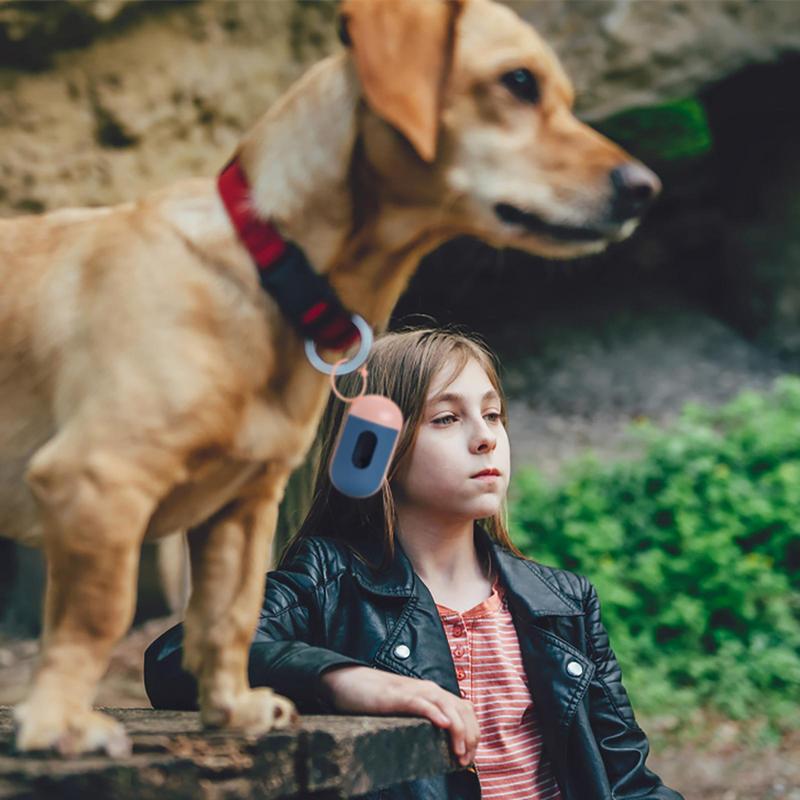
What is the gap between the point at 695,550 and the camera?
507 centimetres

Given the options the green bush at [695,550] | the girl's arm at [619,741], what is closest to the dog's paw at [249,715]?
the girl's arm at [619,741]

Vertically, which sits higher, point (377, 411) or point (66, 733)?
point (377, 411)

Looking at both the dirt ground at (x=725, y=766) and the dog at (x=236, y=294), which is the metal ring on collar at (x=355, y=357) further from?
the dirt ground at (x=725, y=766)

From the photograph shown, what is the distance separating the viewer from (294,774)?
1422mm

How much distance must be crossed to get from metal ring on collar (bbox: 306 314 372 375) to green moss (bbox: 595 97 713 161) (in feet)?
15.5

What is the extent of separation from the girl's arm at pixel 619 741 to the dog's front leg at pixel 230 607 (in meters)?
0.92

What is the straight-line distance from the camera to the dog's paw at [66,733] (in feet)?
4.14

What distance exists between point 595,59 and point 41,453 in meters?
4.85

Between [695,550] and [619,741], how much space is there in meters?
2.96

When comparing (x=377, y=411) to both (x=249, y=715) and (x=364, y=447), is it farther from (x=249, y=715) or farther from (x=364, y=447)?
(x=249, y=715)

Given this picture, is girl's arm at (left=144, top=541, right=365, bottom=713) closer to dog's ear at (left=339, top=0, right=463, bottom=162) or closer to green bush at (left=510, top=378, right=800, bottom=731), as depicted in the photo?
dog's ear at (left=339, top=0, right=463, bottom=162)

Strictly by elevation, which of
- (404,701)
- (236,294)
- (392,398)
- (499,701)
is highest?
(392,398)

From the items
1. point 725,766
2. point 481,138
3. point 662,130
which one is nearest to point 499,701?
point 481,138

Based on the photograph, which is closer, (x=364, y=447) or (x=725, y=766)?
(x=364, y=447)
